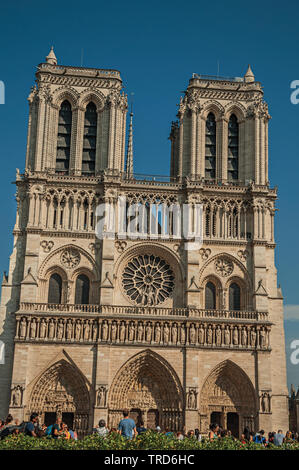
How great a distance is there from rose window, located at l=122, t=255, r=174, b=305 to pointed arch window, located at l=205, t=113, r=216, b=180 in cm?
656

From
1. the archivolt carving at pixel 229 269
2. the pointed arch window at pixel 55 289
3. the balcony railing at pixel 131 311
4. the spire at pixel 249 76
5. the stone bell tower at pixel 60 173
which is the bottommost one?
the balcony railing at pixel 131 311

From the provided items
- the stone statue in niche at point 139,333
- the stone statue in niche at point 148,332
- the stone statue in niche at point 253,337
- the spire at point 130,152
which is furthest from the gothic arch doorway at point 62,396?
the spire at point 130,152

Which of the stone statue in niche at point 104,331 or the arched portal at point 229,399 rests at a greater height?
the stone statue in niche at point 104,331

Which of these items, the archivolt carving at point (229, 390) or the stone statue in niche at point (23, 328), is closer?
the stone statue in niche at point (23, 328)

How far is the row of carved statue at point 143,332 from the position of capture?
1455 inches

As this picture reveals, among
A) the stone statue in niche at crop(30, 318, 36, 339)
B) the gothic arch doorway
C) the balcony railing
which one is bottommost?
the gothic arch doorway

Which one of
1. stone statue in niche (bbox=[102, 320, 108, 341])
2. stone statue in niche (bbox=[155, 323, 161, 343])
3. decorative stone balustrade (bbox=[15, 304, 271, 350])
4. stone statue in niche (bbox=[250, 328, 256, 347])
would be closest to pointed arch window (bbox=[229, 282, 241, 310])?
decorative stone balustrade (bbox=[15, 304, 271, 350])

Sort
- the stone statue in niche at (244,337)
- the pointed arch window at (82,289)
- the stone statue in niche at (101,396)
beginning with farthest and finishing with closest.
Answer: the pointed arch window at (82,289) < the stone statue in niche at (244,337) < the stone statue in niche at (101,396)

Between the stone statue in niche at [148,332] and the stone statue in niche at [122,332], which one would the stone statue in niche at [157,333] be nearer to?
the stone statue in niche at [148,332]

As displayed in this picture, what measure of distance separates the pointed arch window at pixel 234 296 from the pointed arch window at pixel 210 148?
276 inches

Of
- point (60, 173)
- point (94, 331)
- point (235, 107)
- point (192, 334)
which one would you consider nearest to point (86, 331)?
point (94, 331)

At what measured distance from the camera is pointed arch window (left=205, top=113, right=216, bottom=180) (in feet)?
139

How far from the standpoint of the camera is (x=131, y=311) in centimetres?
3784

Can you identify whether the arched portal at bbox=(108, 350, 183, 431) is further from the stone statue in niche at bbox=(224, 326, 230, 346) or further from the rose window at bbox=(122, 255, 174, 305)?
the rose window at bbox=(122, 255, 174, 305)
